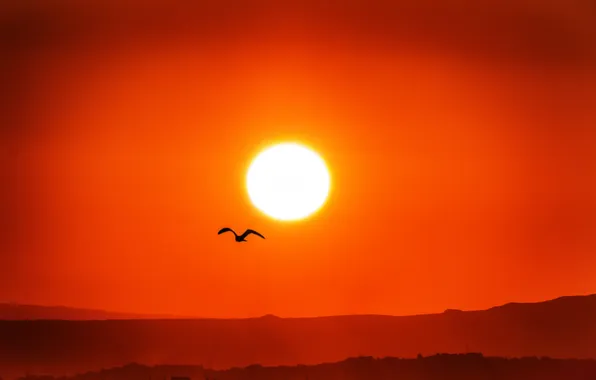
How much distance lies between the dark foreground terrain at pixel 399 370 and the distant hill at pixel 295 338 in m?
0.04

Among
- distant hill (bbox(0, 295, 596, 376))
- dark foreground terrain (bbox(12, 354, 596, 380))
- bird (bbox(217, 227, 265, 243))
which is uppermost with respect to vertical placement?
bird (bbox(217, 227, 265, 243))

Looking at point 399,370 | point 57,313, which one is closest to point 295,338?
point 399,370

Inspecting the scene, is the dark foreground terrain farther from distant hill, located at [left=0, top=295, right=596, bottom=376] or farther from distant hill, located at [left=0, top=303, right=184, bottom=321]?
distant hill, located at [left=0, top=303, right=184, bottom=321]

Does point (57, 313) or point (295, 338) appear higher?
point (57, 313)

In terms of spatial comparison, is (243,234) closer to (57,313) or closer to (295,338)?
(295,338)

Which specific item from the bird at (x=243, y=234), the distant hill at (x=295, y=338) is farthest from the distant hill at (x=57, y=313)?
the bird at (x=243, y=234)

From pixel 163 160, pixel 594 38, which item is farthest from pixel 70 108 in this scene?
pixel 594 38

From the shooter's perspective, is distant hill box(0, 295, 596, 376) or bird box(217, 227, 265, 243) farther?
bird box(217, 227, 265, 243)

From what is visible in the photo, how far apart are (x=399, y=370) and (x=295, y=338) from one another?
52 centimetres

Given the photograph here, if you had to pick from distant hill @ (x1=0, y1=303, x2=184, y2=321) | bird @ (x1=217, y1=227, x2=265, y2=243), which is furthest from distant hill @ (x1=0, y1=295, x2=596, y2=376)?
bird @ (x1=217, y1=227, x2=265, y2=243)

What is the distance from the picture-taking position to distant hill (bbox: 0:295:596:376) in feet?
10.3

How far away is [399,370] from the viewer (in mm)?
3172

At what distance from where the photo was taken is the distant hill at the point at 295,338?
10.3 ft

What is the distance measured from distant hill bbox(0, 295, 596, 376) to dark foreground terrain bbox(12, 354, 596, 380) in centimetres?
4
